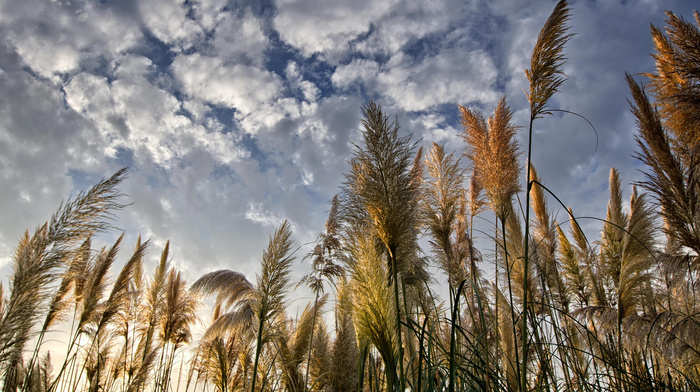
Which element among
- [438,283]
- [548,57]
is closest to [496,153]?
[548,57]

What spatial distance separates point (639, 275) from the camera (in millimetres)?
4785

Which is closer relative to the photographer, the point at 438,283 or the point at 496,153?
the point at 496,153

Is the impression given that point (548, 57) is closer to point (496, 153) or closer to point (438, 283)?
point (496, 153)

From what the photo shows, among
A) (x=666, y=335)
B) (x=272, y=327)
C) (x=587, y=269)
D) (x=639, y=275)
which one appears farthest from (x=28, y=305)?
(x=587, y=269)

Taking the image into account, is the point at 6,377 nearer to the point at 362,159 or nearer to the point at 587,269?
the point at 362,159

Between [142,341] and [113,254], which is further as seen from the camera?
[142,341]

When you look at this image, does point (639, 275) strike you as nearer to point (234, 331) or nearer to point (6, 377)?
point (234, 331)

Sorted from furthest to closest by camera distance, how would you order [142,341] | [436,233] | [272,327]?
[142,341] < [436,233] < [272,327]

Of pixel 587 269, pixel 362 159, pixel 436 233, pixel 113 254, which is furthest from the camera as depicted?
pixel 587 269

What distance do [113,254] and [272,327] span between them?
3.20 metres

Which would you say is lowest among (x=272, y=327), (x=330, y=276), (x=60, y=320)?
(x=272, y=327)

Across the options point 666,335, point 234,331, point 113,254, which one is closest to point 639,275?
point 666,335

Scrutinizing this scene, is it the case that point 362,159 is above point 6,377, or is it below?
above

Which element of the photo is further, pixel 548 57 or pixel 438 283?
pixel 438 283
